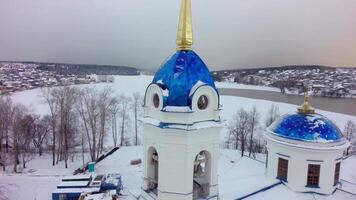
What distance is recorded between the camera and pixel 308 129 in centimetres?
1026

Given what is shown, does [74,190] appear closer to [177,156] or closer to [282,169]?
[282,169]

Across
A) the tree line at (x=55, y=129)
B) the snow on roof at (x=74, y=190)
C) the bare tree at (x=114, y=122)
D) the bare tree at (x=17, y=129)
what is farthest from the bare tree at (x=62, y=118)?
Answer: the snow on roof at (x=74, y=190)

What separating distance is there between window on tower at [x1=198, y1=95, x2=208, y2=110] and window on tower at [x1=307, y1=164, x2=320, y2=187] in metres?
5.74

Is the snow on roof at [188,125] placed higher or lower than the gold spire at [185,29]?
lower

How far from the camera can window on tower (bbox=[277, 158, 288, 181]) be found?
10.5 meters

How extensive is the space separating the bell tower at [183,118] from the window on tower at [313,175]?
485cm

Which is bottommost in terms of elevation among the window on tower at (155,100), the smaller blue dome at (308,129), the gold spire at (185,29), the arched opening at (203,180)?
the arched opening at (203,180)

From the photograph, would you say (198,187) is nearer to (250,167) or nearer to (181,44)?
(181,44)

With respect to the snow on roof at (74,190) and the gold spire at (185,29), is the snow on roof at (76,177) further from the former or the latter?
the gold spire at (185,29)

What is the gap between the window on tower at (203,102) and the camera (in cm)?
678

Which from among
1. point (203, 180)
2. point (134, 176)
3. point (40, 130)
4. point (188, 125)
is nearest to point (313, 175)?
point (203, 180)

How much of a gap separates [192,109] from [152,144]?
1.47 meters

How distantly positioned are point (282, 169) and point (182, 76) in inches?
253

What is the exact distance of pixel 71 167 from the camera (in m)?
22.9
